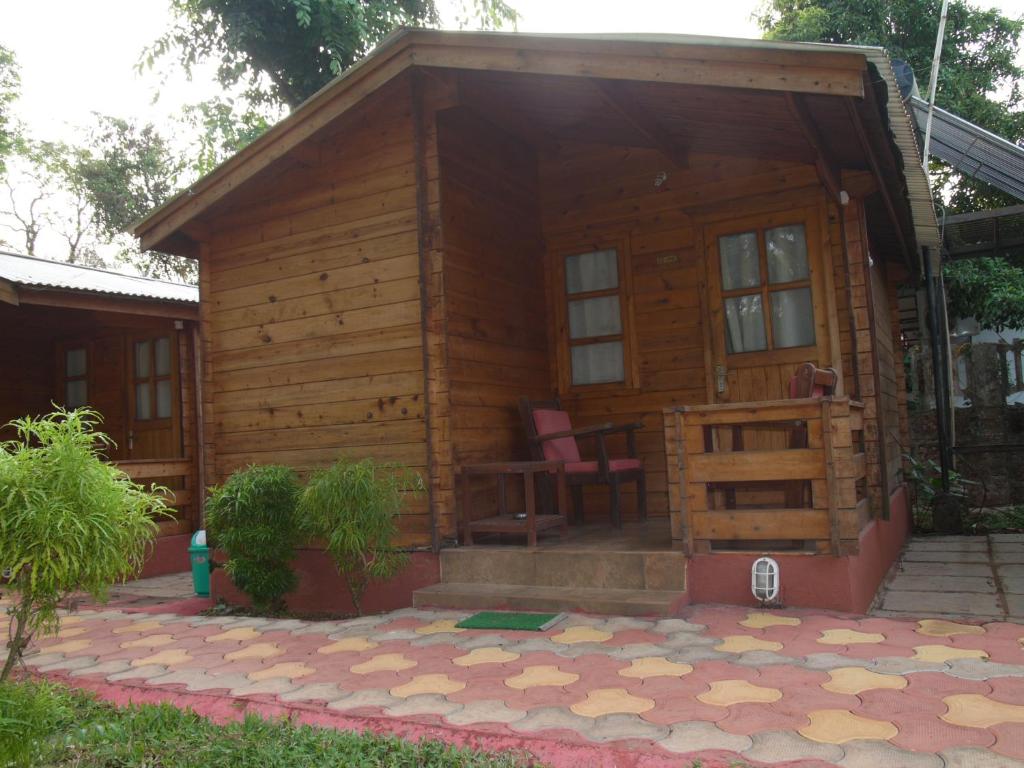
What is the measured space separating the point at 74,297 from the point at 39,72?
19.2 m

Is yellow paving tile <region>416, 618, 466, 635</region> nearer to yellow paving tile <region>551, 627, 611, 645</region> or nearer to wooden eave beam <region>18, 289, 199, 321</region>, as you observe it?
yellow paving tile <region>551, 627, 611, 645</region>

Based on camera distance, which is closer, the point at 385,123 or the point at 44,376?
the point at 385,123

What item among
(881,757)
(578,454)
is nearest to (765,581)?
(881,757)

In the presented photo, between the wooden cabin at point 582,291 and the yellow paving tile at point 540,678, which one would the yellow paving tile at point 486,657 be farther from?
the wooden cabin at point 582,291

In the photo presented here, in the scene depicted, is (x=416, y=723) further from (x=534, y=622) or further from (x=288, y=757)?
(x=534, y=622)

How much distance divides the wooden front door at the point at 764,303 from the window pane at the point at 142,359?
278 inches

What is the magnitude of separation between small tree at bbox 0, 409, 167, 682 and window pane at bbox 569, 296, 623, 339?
4.23 metres

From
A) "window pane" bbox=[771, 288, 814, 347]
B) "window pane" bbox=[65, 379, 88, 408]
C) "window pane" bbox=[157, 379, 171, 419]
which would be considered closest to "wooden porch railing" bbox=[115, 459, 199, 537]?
"window pane" bbox=[157, 379, 171, 419]

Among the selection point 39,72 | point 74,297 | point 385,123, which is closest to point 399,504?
point 385,123

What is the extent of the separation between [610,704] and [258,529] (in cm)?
308

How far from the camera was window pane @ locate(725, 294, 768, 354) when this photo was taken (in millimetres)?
5906

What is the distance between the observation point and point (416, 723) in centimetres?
279

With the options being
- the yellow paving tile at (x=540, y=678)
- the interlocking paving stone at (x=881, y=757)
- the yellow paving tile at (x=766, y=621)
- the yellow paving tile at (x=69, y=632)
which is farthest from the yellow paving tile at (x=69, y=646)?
the interlocking paving stone at (x=881, y=757)

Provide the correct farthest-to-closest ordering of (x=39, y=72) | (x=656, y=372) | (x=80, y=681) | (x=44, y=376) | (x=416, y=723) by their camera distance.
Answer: (x=39, y=72) → (x=44, y=376) → (x=656, y=372) → (x=80, y=681) → (x=416, y=723)
